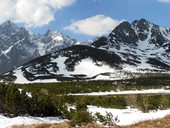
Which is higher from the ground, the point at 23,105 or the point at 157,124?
the point at 23,105

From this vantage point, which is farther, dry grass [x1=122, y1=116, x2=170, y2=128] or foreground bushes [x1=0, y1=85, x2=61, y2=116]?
foreground bushes [x1=0, y1=85, x2=61, y2=116]

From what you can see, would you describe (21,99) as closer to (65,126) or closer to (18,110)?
(18,110)

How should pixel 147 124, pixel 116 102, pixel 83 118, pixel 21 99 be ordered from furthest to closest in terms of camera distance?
pixel 116 102, pixel 21 99, pixel 83 118, pixel 147 124

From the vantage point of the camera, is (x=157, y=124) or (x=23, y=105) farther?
(x=23, y=105)

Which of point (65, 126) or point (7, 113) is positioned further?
point (7, 113)

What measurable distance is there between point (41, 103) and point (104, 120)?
13.7 meters

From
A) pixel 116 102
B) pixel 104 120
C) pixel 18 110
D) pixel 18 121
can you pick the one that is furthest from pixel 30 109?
pixel 116 102

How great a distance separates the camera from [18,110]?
40812mm

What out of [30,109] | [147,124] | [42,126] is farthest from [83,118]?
[30,109]

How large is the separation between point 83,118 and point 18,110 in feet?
50.0

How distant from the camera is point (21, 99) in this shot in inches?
1607

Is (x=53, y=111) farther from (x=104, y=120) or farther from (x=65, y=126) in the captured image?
(x=65, y=126)

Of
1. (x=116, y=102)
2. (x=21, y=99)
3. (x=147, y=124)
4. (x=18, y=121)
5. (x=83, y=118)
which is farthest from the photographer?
(x=116, y=102)

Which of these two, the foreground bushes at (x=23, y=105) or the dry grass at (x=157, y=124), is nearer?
the dry grass at (x=157, y=124)
